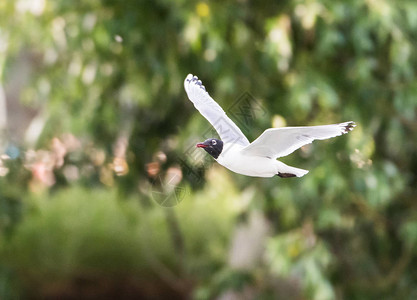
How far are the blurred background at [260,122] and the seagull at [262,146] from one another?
1.45 m

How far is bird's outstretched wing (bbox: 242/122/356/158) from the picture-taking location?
41 cm

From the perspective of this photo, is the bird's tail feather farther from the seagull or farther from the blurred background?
the blurred background

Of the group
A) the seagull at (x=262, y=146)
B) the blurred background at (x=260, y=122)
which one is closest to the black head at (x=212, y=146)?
the seagull at (x=262, y=146)

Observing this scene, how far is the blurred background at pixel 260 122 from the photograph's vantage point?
2.44 m

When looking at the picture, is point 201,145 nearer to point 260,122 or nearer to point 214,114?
point 214,114

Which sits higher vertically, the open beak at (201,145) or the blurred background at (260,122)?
the blurred background at (260,122)

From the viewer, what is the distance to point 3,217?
304cm

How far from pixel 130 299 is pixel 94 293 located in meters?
0.26

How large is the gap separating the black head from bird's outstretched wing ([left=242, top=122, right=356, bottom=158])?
0.07ft

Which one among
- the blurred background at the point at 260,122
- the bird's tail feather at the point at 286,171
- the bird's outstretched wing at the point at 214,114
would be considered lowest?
the bird's tail feather at the point at 286,171

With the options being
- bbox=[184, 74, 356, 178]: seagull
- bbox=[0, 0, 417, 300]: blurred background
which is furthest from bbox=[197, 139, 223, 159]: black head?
bbox=[0, 0, 417, 300]: blurred background

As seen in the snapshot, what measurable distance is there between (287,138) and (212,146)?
0.17 ft

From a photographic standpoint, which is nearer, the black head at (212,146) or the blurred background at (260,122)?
the black head at (212,146)

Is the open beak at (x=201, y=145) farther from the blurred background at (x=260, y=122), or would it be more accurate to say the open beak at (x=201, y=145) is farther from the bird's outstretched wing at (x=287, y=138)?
the blurred background at (x=260, y=122)
